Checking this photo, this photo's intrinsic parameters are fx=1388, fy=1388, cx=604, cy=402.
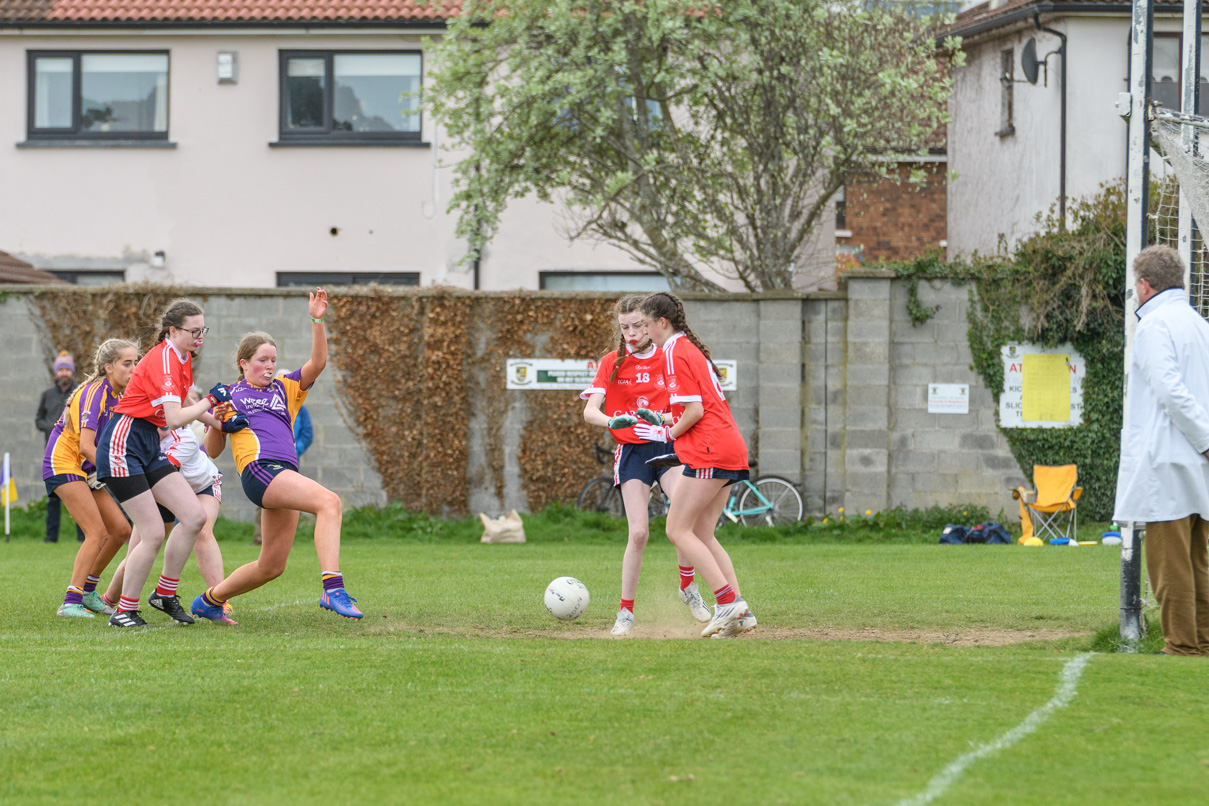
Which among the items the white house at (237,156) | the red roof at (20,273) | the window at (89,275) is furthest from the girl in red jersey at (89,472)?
the window at (89,275)

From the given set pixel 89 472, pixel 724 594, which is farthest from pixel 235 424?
pixel 724 594

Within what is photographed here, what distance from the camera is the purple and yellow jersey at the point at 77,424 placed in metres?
9.73

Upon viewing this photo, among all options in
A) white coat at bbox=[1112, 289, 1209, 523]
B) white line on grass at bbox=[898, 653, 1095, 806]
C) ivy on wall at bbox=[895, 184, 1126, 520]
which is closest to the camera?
white line on grass at bbox=[898, 653, 1095, 806]

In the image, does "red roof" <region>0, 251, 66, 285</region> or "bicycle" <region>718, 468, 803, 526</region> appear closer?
"bicycle" <region>718, 468, 803, 526</region>

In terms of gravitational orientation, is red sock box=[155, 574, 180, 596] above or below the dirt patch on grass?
above

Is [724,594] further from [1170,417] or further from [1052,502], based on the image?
[1052,502]

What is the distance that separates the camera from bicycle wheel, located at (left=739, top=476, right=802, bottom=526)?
56.9ft

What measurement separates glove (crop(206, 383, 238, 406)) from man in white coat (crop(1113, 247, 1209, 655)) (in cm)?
526

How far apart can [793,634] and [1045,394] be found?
987cm

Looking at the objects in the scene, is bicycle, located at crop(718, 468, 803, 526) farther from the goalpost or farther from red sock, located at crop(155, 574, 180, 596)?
red sock, located at crop(155, 574, 180, 596)

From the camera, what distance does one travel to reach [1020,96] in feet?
83.4

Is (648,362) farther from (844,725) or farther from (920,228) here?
(920,228)

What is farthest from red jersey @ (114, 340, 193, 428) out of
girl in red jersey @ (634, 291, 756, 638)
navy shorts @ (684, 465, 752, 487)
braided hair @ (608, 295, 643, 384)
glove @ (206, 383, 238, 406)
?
navy shorts @ (684, 465, 752, 487)

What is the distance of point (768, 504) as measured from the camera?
17344 mm
